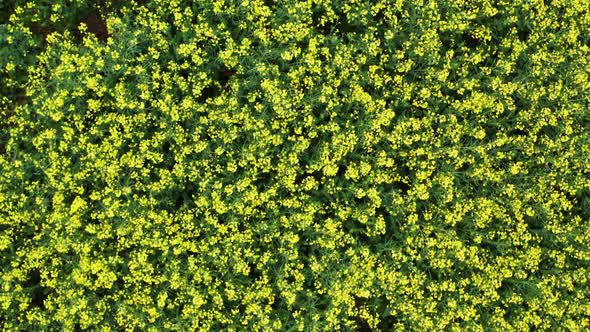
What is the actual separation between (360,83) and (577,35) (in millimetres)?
4085

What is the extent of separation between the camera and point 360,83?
29.5ft

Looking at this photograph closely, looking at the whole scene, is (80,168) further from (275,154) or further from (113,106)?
(275,154)

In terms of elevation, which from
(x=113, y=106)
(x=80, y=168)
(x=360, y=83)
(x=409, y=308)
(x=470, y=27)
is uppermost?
(x=470, y=27)

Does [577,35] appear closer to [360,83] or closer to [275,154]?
[360,83]

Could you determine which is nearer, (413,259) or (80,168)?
(80,168)

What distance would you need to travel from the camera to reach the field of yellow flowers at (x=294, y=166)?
27.2 ft

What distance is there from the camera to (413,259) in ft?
30.7

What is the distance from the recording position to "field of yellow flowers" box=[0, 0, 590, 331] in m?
8.30

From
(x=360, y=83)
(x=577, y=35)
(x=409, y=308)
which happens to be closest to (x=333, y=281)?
(x=409, y=308)

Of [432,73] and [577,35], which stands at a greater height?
[577,35]

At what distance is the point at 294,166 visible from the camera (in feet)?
28.5

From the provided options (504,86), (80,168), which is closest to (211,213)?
(80,168)

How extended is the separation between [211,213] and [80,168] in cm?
224

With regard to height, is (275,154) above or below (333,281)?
above
